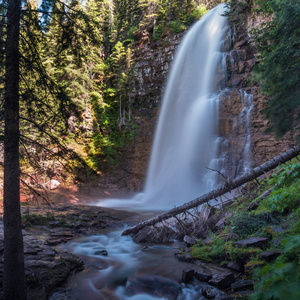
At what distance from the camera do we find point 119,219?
11852 millimetres

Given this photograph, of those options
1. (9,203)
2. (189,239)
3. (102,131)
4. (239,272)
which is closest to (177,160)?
(102,131)

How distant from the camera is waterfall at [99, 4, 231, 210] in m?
18.8

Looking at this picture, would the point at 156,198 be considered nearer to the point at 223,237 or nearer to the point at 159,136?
the point at 159,136

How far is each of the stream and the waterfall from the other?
30.6 feet

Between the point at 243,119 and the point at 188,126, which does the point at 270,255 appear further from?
the point at 188,126

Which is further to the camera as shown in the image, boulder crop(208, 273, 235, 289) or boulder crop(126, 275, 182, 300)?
boulder crop(126, 275, 182, 300)

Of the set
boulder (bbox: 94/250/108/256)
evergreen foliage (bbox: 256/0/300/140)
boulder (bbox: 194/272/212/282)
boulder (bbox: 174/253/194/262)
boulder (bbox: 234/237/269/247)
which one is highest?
evergreen foliage (bbox: 256/0/300/140)

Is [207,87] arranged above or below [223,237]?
above

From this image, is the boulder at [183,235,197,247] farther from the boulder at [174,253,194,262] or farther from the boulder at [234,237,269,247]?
the boulder at [234,237,269,247]

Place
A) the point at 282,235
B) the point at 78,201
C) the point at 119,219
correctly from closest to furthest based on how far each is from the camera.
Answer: the point at 282,235, the point at 119,219, the point at 78,201

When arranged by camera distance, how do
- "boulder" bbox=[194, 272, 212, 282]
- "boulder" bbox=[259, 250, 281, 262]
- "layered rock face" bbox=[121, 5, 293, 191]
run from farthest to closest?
"layered rock face" bbox=[121, 5, 293, 191] < "boulder" bbox=[194, 272, 212, 282] < "boulder" bbox=[259, 250, 281, 262]

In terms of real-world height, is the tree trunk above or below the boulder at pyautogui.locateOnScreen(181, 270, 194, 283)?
above

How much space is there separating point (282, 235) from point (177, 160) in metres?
15.9

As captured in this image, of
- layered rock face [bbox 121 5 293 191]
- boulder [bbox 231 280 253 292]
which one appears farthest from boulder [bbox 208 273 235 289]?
layered rock face [bbox 121 5 293 191]
